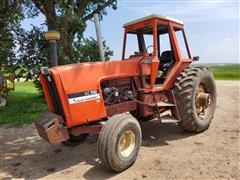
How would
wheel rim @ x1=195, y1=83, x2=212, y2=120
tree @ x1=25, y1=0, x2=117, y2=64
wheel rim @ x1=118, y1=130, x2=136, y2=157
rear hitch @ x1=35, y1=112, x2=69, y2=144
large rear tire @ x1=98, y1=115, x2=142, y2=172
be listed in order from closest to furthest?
large rear tire @ x1=98, y1=115, x2=142, y2=172 < rear hitch @ x1=35, y1=112, x2=69, y2=144 < wheel rim @ x1=118, y1=130, x2=136, y2=157 < wheel rim @ x1=195, y1=83, x2=212, y2=120 < tree @ x1=25, y1=0, x2=117, y2=64

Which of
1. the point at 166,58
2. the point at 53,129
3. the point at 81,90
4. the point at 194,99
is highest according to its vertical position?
the point at 166,58

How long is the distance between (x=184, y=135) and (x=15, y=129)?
407 centimetres

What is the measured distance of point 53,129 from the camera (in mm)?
3994

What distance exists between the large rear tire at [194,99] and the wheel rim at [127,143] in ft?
4.51

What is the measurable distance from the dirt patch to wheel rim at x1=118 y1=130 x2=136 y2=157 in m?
0.23

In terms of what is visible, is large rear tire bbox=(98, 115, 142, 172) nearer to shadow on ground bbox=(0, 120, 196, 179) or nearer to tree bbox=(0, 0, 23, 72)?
shadow on ground bbox=(0, 120, 196, 179)

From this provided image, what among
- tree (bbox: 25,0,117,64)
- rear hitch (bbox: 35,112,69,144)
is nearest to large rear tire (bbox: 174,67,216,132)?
rear hitch (bbox: 35,112,69,144)

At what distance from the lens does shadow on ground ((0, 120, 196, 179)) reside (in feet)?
13.5

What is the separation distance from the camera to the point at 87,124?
4352 millimetres

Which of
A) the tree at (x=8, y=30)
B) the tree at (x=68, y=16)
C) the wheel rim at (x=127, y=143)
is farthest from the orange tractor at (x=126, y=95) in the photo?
the tree at (x=8, y=30)

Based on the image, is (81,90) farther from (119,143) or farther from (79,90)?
(119,143)

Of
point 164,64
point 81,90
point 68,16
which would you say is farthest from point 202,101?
point 68,16

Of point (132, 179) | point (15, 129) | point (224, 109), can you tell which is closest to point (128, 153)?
point (132, 179)

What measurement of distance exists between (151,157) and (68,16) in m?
5.76
